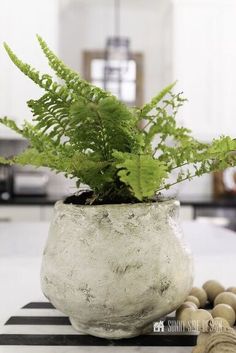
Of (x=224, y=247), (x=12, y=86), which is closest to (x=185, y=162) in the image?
(x=224, y=247)

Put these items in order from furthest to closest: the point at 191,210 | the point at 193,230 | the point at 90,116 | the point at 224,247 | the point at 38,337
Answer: the point at 191,210, the point at 193,230, the point at 224,247, the point at 38,337, the point at 90,116

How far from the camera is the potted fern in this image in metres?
0.60

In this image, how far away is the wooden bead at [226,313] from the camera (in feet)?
2.23

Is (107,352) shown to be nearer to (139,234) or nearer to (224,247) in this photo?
(139,234)

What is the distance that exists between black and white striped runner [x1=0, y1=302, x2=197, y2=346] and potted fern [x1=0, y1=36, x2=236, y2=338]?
1 centimetres

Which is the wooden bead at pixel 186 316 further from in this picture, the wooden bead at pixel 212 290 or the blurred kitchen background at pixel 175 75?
the blurred kitchen background at pixel 175 75

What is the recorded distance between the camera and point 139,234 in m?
0.61

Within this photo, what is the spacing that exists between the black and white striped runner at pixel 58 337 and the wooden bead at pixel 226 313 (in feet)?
0.17

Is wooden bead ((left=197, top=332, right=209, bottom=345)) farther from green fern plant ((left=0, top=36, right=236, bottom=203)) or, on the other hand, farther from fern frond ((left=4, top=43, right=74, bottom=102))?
fern frond ((left=4, top=43, right=74, bottom=102))

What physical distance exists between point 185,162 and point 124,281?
0.19 metres

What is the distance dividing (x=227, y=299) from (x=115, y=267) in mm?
235

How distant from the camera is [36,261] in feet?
4.26

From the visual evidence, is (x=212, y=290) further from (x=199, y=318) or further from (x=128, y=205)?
(x=128, y=205)

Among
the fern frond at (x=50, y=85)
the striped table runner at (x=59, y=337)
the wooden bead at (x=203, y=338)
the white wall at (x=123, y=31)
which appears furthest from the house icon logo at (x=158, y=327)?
the white wall at (x=123, y=31)
